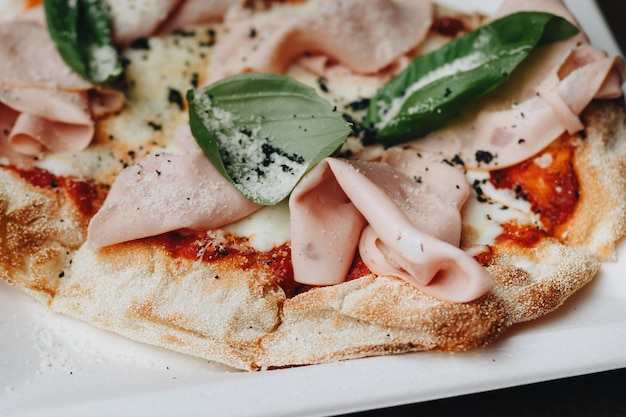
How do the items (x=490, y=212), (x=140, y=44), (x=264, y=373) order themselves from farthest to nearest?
(x=140, y=44), (x=490, y=212), (x=264, y=373)

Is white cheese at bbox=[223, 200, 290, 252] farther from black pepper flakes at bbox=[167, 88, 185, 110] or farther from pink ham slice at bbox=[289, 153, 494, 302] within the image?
black pepper flakes at bbox=[167, 88, 185, 110]

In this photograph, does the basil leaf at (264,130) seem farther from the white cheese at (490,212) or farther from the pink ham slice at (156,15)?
the pink ham slice at (156,15)

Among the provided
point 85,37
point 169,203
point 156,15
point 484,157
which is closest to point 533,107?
point 484,157

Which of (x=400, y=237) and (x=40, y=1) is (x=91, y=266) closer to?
(x=400, y=237)

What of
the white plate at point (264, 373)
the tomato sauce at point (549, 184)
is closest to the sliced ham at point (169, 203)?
the white plate at point (264, 373)

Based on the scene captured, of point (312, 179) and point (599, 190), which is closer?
point (312, 179)

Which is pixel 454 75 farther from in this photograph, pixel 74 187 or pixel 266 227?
pixel 74 187

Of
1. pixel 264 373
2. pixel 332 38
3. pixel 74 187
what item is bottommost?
pixel 264 373

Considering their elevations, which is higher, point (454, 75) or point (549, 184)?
point (454, 75)

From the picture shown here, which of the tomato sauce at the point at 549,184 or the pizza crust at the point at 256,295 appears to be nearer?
the pizza crust at the point at 256,295
